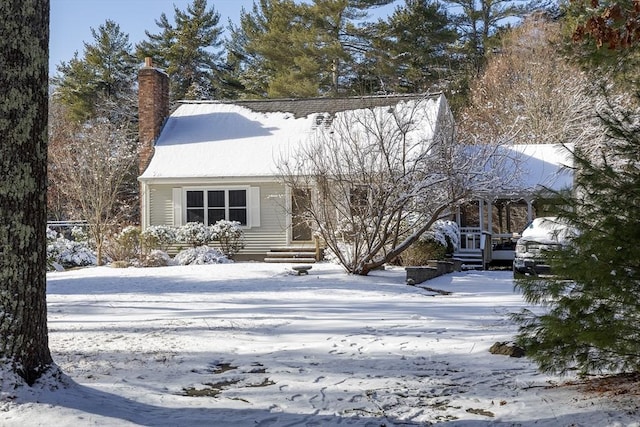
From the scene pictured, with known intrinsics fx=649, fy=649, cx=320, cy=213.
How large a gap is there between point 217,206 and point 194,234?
5.16ft

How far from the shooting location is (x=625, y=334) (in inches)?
181

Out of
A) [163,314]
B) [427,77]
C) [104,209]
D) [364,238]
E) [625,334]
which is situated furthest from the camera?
[427,77]

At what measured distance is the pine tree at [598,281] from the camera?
15.2 ft

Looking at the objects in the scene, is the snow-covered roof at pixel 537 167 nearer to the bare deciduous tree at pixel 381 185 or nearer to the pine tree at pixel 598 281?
the bare deciduous tree at pixel 381 185

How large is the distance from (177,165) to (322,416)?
17.2 meters

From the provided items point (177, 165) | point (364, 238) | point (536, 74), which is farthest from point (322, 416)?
point (536, 74)

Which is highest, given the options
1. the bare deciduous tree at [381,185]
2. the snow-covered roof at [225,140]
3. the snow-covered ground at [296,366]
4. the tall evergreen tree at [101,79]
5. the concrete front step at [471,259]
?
the tall evergreen tree at [101,79]

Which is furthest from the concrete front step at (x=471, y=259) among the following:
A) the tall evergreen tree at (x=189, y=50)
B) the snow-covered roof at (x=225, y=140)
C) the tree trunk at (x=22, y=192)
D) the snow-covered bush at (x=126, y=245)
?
the tall evergreen tree at (x=189, y=50)

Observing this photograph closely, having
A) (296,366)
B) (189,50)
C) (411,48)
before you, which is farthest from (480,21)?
(296,366)

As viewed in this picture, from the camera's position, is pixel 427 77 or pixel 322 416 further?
pixel 427 77

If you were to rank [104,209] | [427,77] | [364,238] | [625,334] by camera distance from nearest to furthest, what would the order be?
[625,334], [364,238], [104,209], [427,77]

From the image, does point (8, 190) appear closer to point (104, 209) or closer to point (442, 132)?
point (442, 132)

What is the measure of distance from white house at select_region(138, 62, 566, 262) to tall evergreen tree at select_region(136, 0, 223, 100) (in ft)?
50.9

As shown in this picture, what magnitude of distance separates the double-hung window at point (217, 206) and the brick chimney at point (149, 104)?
2322 mm
